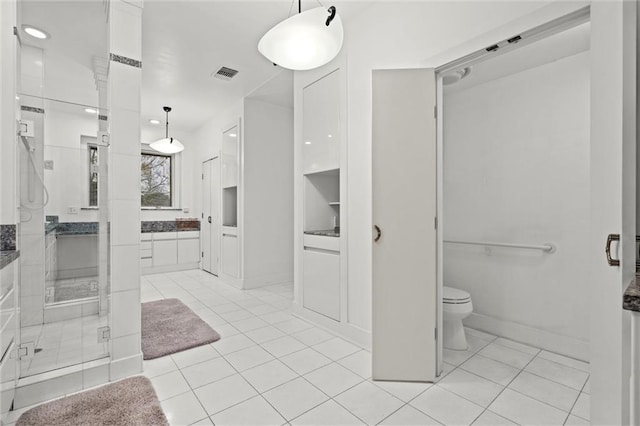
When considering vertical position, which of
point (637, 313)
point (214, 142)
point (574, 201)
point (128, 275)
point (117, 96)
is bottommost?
point (128, 275)

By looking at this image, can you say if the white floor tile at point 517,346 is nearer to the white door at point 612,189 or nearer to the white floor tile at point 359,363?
the white floor tile at point 359,363

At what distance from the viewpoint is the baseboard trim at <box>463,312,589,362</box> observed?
88.1 inches

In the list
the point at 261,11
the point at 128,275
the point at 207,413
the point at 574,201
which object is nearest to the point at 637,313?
the point at 207,413

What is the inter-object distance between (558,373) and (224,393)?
2.22m

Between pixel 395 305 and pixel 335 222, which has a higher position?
pixel 335 222

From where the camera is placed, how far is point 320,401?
66.9 inches

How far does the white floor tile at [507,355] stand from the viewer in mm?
2176

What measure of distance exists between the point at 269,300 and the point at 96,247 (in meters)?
2.08

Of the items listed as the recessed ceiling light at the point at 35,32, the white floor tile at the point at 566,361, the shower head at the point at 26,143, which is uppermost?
the recessed ceiling light at the point at 35,32

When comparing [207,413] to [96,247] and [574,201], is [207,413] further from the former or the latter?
[574,201]

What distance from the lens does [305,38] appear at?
1.61 metres

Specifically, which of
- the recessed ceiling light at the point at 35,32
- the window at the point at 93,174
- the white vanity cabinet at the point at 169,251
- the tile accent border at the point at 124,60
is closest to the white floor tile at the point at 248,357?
the window at the point at 93,174

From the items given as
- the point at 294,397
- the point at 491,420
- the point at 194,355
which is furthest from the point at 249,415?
the point at 491,420

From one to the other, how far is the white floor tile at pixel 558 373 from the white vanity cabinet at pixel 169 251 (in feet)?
17.5
